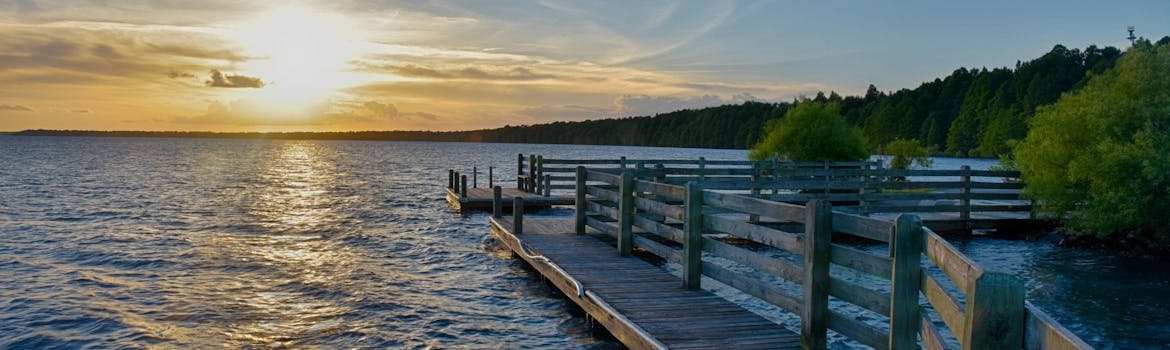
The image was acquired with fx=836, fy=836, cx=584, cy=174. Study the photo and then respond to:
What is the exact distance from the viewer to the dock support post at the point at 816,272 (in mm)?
7152

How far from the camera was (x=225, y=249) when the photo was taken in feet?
65.0

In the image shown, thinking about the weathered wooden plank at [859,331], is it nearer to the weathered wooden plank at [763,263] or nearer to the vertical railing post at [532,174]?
the weathered wooden plank at [763,263]

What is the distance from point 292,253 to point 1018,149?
60.4 feet

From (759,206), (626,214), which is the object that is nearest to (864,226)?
(759,206)

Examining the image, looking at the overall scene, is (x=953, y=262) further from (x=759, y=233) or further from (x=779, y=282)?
(x=779, y=282)

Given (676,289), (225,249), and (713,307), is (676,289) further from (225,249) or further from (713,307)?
(225,249)

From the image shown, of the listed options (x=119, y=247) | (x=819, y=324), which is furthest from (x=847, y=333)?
(x=119, y=247)

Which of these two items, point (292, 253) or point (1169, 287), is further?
point (292, 253)

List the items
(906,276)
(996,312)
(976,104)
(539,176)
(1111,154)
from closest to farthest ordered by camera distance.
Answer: (996,312) → (906,276) → (1111,154) → (539,176) → (976,104)

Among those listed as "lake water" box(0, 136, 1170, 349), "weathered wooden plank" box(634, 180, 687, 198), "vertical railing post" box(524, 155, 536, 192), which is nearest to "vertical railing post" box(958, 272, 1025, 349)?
"lake water" box(0, 136, 1170, 349)

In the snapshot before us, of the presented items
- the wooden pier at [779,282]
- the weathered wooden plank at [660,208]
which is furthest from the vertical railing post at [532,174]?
the weathered wooden plank at [660,208]

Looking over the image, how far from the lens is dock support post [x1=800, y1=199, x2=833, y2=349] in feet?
23.5

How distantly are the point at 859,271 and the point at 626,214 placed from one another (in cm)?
522

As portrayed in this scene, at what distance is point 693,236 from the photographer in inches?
393
